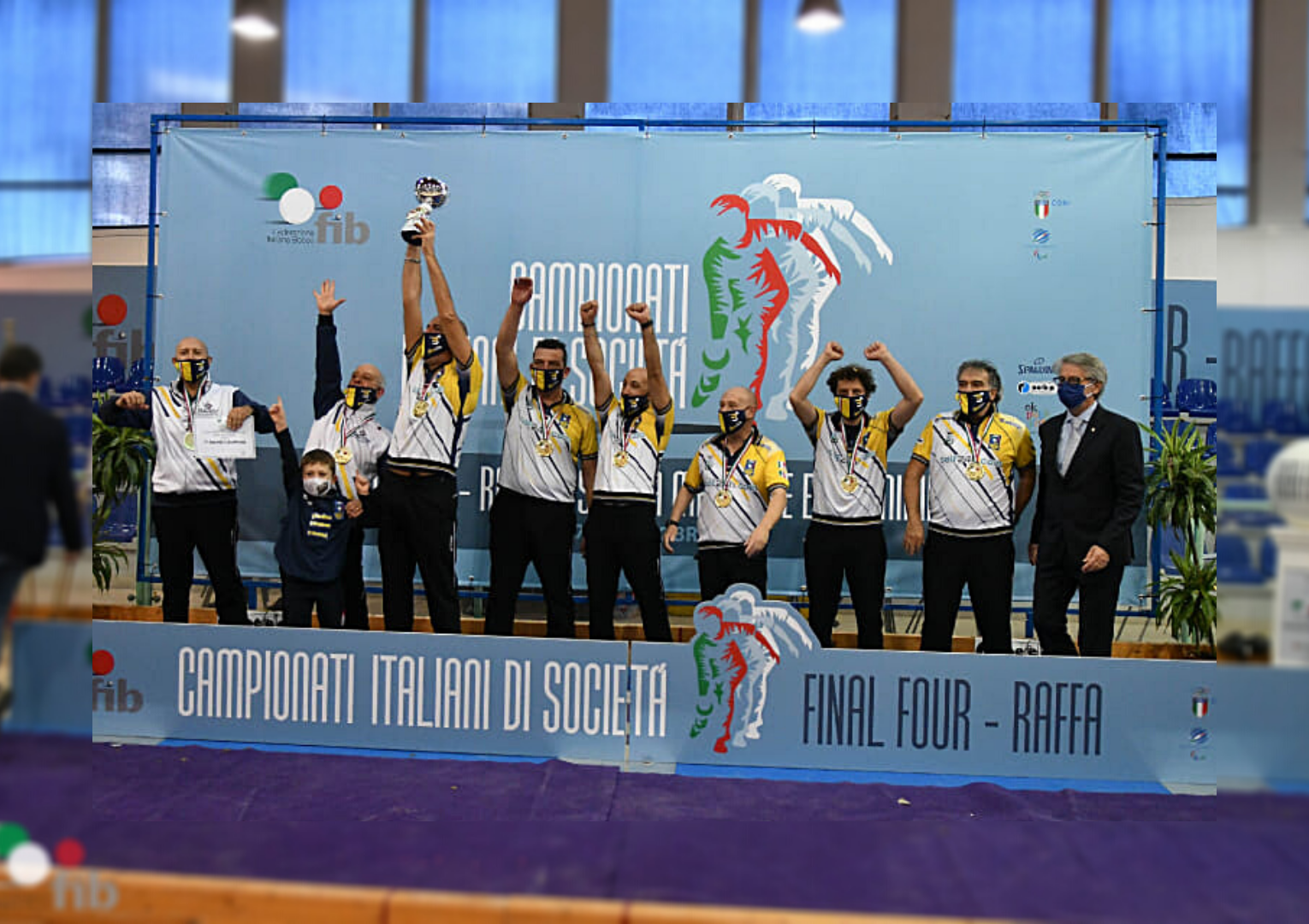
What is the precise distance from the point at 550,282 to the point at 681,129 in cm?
93

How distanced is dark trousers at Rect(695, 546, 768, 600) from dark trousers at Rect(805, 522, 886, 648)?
239mm

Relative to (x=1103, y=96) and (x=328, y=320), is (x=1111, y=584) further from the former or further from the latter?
(x=328, y=320)

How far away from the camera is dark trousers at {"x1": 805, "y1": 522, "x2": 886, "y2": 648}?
195 inches

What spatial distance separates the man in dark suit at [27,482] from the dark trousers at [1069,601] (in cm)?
383

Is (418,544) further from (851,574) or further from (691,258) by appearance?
(851,574)

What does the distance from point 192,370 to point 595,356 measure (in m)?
1.87

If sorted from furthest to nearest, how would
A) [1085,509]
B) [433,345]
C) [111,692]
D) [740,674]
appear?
[433,345]
[1085,509]
[111,692]
[740,674]

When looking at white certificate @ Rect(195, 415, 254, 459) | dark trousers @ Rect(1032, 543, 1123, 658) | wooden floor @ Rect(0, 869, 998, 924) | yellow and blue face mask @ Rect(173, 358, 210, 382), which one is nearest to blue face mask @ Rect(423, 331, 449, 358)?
white certificate @ Rect(195, 415, 254, 459)

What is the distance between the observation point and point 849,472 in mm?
4969

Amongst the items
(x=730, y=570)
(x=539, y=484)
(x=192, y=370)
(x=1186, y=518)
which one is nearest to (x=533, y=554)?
(x=539, y=484)

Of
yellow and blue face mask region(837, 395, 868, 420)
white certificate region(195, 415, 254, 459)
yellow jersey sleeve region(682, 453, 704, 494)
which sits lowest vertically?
yellow jersey sleeve region(682, 453, 704, 494)

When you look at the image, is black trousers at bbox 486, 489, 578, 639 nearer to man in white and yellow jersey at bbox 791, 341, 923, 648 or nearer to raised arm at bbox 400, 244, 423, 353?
raised arm at bbox 400, 244, 423, 353

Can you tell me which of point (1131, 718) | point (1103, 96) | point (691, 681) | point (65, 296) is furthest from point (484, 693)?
point (1103, 96)

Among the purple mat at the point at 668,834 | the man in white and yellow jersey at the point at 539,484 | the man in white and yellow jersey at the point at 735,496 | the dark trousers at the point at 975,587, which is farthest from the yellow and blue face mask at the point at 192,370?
the dark trousers at the point at 975,587
